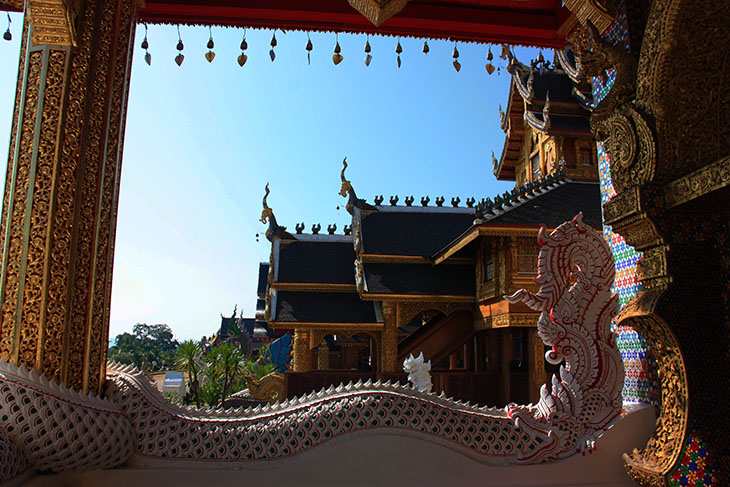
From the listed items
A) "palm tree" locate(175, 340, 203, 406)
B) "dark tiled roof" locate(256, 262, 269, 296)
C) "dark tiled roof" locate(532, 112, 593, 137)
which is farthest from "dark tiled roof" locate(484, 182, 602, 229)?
"dark tiled roof" locate(256, 262, 269, 296)

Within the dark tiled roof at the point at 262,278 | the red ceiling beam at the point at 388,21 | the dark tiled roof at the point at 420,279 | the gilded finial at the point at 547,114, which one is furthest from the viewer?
the dark tiled roof at the point at 262,278

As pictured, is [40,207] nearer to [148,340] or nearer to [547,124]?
[547,124]

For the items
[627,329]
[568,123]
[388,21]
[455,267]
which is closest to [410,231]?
[455,267]

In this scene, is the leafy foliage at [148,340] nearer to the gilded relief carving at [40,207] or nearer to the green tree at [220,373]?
the green tree at [220,373]

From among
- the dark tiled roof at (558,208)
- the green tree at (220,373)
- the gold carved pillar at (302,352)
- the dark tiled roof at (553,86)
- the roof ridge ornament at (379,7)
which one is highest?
the dark tiled roof at (553,86)

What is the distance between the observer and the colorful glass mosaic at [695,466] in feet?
8.48

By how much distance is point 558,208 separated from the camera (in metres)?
10.0

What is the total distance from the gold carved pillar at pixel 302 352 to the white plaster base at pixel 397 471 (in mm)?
9294

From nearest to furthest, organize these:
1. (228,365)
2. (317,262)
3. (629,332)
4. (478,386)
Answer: (629,332)
(478,386)
(317,262)
(228,365)

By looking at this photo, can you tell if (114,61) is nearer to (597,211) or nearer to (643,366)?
(643,366)

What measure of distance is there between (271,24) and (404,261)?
8.21 metres

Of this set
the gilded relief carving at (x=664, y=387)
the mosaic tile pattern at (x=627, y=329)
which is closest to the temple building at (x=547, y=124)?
the mosaic tile pattern at (x=627, y=329)

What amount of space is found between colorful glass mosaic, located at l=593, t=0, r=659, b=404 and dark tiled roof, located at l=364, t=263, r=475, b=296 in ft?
25.5

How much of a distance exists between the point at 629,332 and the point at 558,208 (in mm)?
6854
